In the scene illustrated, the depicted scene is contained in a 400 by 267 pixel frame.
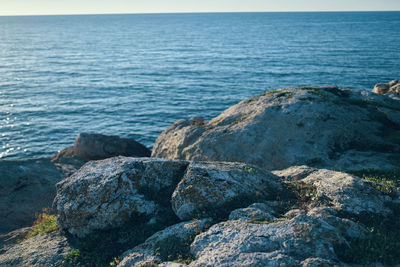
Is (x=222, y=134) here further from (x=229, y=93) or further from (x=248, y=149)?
(x=229, y=93)

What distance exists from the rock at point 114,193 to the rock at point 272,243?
303cm

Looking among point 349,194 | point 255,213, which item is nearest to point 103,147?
point 255,213

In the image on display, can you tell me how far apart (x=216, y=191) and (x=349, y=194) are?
170 inches

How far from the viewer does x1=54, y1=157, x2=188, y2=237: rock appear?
1014 cm

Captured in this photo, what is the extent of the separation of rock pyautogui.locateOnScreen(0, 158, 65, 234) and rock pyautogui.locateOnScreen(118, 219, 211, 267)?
12218 mm

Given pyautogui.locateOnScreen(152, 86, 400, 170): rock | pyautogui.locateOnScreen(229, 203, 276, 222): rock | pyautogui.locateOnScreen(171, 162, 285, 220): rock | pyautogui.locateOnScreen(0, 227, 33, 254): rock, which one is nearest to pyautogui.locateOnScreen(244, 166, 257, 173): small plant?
pyautogui.locateOnScreen(171, 162, 285, 220): rock

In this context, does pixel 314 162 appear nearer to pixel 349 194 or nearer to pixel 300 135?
pixel 300 135

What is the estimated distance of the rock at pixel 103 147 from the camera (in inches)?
1116

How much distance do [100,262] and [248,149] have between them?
1081 centimetres

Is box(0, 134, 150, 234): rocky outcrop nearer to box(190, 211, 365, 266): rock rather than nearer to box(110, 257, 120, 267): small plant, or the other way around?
box(110, 257, 120, 267): small plant

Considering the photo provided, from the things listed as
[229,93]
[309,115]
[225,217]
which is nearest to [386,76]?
[229,93]

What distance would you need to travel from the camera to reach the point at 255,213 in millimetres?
8859

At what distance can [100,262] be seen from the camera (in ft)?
29.1

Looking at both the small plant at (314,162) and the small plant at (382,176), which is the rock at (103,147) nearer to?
the small plant at (314,162)
